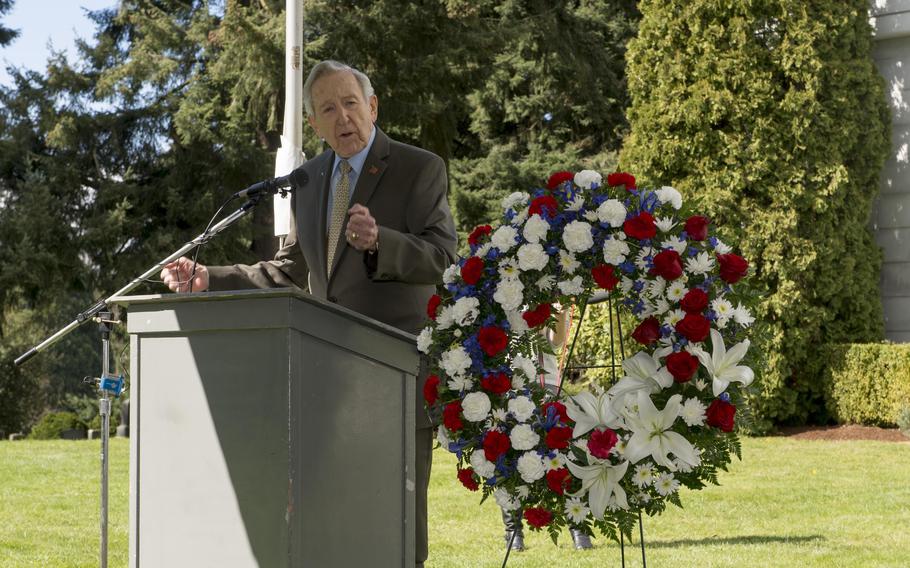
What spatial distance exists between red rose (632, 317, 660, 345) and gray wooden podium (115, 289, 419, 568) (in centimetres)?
109

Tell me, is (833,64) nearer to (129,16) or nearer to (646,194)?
(646,194)

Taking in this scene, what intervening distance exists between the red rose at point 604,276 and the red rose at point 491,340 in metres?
0.39

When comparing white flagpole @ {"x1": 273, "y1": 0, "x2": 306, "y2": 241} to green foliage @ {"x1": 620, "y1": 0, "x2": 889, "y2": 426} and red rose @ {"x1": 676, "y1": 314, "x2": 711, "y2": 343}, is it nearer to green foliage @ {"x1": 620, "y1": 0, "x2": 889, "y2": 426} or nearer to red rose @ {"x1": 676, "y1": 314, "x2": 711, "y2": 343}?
red rose @ {"x1": 676, "y1": 314, "x2": 711, "y2": 343}

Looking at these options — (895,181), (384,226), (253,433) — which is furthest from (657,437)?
(895,181)

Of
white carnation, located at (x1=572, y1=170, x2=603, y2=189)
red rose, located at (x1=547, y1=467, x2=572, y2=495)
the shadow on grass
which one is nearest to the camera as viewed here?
red rose, located at (x1=547, y1=467, x2=572, y2=495)

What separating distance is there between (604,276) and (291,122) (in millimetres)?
5221

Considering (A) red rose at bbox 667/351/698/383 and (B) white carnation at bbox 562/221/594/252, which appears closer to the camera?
(A) red rose at bbox 667/351/698/383

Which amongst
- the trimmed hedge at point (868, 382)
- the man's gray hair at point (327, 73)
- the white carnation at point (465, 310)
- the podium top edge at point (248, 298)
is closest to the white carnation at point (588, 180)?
the white carnation at point (465, 310)

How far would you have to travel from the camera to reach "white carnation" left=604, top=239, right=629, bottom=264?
11.9 ft

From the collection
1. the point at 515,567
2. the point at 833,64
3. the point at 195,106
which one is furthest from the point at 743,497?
the point at 195,106

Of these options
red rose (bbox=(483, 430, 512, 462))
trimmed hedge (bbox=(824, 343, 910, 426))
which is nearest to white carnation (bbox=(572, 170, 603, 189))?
red rose (bbox=(483, 430, 512, 462))

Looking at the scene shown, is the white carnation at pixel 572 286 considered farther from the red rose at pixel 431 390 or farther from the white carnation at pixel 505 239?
the red rose at pixel 431 390

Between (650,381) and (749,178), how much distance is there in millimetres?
10395

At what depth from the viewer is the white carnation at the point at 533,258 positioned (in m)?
3.65
